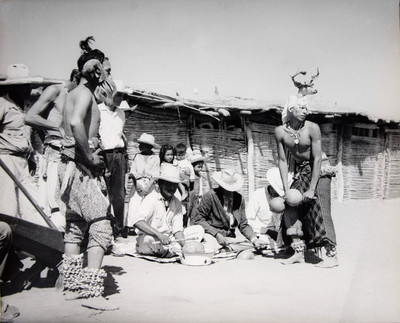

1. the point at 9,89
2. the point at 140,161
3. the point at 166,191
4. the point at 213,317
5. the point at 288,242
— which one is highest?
the point at 9,89

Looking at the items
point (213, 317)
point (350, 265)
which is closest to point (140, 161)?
point (350, 265)

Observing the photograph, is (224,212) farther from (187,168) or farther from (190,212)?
(187,168)

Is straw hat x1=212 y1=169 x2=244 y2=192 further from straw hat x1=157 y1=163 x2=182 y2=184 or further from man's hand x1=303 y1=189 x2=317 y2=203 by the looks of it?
man's hand x1=303 y1=189 x2=317 y2=203

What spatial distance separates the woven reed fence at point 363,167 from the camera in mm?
11289

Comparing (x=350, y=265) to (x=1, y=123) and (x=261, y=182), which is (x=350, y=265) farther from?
(x=261, y=182)

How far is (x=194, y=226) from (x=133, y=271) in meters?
1.22

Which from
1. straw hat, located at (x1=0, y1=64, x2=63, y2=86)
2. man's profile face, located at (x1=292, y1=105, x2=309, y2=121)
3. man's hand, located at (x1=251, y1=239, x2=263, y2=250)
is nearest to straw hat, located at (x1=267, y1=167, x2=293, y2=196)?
man's hand, located at (x1=251, y1=239, x2=263, y2=250)

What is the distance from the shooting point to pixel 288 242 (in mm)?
5422

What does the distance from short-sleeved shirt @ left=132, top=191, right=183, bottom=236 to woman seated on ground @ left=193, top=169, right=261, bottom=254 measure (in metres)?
0.42

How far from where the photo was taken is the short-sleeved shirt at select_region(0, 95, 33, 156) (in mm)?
4848

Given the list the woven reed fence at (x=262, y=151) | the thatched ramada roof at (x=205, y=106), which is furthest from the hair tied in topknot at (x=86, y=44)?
the woven reed fence at (x=262, y=151)

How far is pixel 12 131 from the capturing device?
5027mm

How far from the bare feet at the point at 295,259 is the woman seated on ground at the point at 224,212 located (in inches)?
Result: 25.4

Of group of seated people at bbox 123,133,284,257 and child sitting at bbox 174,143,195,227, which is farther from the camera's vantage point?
child sitting at bbox 174,143,195,227
